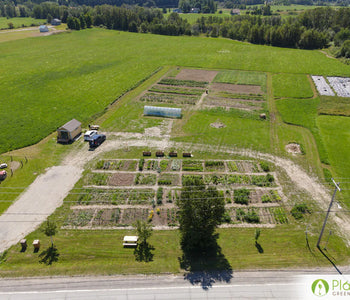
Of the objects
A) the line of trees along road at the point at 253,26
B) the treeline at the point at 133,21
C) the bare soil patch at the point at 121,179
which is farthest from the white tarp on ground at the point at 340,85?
the treeline at the point at 133,21

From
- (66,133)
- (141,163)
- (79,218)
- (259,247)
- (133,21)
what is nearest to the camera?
(259,247)

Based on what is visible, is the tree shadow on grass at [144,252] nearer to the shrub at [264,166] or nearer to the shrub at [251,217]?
the shrub at [251,217]

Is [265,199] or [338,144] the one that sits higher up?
[338,144]

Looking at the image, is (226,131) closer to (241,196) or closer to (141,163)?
Result: (241,196)

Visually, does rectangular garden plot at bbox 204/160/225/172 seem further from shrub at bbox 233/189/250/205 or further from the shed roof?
the shed roof

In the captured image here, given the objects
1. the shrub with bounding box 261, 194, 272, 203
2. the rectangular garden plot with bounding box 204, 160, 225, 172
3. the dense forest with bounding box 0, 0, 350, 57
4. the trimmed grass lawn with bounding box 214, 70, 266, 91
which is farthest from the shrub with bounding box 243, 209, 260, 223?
the dense forest with bounding box 0, 0, 350, 57

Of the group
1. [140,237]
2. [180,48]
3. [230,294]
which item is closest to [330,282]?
[230,294]

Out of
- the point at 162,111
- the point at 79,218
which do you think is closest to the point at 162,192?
the point at 79,218
